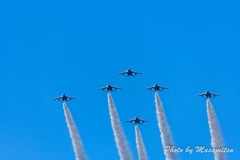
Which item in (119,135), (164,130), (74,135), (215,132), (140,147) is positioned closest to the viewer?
(215,132)

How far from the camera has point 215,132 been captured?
131000 millimetres

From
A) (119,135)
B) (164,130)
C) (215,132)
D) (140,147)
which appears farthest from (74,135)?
(215,132)

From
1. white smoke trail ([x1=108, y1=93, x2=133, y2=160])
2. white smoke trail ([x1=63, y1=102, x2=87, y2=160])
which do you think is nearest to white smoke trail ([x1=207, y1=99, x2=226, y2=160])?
white smoke trail ([x1=108, y1=93, x2=133, y2=160])

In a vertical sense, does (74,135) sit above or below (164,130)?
above

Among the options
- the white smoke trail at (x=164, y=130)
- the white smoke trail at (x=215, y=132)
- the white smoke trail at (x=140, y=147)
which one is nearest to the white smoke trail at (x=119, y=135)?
the white smoke trail at (x=140, y=147)

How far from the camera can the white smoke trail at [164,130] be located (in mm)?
130125

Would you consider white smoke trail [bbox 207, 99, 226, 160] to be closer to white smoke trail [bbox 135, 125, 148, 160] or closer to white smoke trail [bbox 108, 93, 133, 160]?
white smoke trail [bbox 135, 125, 148, 160]

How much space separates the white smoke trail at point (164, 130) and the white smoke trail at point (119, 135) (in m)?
6.93

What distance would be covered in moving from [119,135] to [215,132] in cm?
1830

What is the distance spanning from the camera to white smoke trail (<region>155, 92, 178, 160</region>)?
130125 millimetres

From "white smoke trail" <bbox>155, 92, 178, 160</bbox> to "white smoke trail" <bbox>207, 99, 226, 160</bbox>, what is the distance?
25.2 feet

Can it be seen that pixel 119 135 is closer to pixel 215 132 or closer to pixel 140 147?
pixel 140 147

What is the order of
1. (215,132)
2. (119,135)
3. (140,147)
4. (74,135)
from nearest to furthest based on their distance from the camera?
1. (215,132)
2. (119,135)
3. (140,147)
4. (74,135)

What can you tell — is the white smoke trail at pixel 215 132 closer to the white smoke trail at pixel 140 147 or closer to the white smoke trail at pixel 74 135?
the white smoke trail at pixel 140 147
